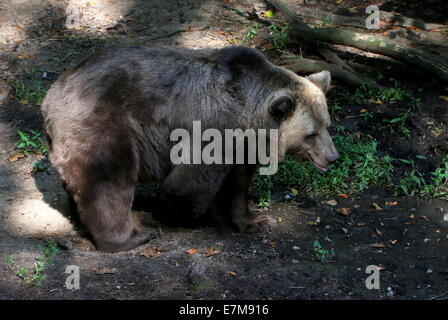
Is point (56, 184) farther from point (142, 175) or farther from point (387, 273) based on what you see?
point (387, 273)

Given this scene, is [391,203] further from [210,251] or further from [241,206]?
[210,251]

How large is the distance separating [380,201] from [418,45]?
134 inches

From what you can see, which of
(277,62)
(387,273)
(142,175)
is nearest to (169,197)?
(142,175)

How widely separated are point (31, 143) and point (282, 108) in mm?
3642

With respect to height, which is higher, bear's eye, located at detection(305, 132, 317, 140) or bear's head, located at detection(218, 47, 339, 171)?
bear's head, located at detection(218, 47, 339, 171)

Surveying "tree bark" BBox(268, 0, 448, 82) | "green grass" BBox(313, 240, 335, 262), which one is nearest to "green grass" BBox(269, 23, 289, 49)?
"tree bark" BBox(268, 0, 448, 82)

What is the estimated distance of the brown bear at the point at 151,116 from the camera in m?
5.74

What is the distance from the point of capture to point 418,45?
9.27m

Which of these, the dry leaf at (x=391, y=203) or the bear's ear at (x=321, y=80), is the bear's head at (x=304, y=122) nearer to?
the bear's ear at (x=321, y=80)

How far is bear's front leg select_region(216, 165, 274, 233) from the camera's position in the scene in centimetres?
645

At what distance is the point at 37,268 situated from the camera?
5328 mm

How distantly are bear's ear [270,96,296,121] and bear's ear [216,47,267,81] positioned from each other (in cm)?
46

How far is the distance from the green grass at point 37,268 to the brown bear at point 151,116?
0.47 metres

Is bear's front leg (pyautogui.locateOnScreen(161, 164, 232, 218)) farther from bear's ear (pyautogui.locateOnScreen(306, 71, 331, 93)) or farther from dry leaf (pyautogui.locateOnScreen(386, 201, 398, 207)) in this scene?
dry leaf (pyautogui.locateOnScreen(386, 201, 398, 207))
